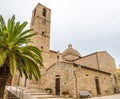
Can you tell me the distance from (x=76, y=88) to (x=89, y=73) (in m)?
4.03

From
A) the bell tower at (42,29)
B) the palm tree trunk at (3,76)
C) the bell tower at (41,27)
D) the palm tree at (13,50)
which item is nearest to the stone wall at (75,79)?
the bell tower at (42,29)

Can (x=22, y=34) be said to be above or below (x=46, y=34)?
below

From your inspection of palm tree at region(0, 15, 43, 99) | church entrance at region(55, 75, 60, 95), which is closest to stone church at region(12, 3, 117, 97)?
church entrance at region(55, 75, 60, 95)

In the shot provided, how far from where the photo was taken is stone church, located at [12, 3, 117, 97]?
16828mm

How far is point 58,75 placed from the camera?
18.7 m

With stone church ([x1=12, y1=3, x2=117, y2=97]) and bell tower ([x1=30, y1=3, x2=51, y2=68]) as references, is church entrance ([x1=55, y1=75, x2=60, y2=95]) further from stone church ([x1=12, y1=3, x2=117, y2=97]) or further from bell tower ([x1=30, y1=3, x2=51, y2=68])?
bell tower ([x1=30, y1=3, x2=51, y2=68])

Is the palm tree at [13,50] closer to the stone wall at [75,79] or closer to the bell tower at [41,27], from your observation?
the stone wall at [75,79]

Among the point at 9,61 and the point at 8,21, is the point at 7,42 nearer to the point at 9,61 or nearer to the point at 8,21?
the point at 9,61

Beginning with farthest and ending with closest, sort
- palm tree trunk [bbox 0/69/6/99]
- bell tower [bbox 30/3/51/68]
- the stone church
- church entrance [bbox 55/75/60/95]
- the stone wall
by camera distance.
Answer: bell tower [bbox 30/3/51/68] → church entrance [bbox 55/75/60/95] → the stone church → the stone wall → palm tree trunk [bbox 0/69/6/99]

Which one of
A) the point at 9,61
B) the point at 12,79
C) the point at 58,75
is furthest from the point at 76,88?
the point at 12,79

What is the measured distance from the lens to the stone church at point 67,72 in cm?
1683

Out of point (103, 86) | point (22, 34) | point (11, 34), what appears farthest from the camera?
point (103, 86)

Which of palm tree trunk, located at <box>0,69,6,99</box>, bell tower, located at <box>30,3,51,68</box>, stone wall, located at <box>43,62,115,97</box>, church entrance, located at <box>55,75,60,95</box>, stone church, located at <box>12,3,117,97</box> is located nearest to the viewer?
palm tree trunk, located at <box>0,69,6,99</box>

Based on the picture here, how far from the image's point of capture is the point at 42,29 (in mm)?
27234
